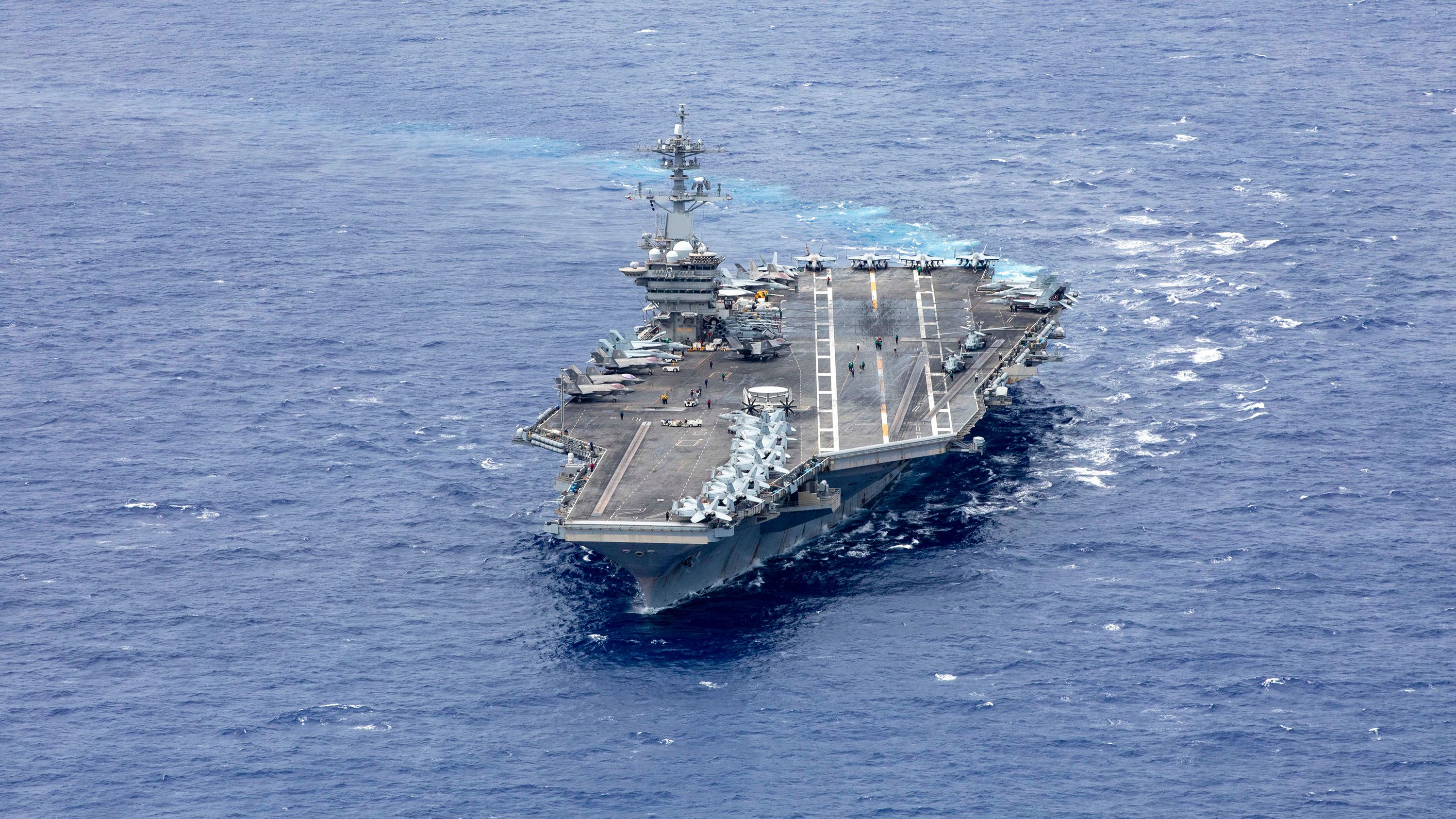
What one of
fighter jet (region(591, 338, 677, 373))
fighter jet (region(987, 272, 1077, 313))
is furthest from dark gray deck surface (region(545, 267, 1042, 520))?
fighter jet (region(591, 338, 677, 373))

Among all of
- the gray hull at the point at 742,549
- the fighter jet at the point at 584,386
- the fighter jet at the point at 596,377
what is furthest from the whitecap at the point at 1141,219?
the fighter jet at the point at 584,386

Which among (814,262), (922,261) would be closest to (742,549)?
(814,262)

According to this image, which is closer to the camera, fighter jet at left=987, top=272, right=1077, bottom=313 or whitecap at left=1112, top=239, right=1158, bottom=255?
fighter jet at left=987, top=272, right=1077, bottom=313

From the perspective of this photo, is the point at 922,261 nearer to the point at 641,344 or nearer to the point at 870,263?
the point at 870,263

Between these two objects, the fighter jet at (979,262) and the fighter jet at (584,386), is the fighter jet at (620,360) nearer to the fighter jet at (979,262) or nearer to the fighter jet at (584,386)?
the fighter jet at (584,386)

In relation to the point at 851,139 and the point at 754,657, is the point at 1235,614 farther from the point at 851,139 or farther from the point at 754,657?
the point at 851,139

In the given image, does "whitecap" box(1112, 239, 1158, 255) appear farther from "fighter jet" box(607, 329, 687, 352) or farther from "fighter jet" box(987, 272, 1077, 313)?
"fighter jet" box(607, 329, 687, 352)
